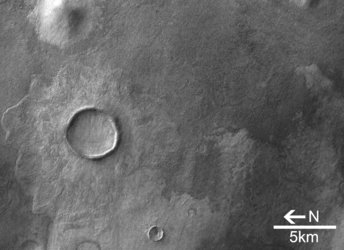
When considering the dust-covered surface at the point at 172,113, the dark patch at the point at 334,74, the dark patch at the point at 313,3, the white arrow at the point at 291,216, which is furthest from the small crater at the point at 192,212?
the dark patch at the point at 313,3

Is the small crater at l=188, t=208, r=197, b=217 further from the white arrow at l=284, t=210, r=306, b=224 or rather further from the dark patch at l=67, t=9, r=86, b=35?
the dark patch at l=67, t=9, r=86, b=35

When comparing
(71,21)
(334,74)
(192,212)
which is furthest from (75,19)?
(334,74)

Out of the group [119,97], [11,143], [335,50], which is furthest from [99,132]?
[335,50]

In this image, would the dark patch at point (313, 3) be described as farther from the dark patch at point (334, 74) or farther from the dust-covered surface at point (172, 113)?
the dark patch at point (334, 74)

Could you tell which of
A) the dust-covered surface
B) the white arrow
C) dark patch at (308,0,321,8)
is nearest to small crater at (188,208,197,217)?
the dust-covered surface

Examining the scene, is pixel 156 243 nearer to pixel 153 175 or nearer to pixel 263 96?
pixel 153 175

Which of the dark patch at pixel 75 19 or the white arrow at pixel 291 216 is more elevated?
the dark patch at pixel 75 19

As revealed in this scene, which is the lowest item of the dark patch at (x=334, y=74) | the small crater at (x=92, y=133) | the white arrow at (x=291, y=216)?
the white arrow at (x=291, y=216)
